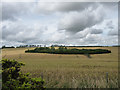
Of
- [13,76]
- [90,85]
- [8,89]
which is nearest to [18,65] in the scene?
[13,76]

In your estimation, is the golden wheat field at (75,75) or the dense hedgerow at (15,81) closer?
the dense hedgerow at (15,81)

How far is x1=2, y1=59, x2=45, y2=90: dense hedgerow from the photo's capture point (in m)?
3.63

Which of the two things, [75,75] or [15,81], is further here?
[75,75]

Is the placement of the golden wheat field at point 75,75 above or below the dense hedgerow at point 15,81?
below

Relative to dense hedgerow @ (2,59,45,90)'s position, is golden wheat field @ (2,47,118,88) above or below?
below

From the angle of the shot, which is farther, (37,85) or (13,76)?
(13,76)

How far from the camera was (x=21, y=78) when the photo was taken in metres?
4.21

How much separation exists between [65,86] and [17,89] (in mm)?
4228

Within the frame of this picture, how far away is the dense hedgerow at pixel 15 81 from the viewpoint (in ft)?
11.9

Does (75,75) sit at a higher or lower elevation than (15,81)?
lower

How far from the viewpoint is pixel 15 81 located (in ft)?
12.8

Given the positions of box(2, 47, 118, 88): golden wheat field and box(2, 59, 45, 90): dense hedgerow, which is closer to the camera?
box(2, 59, 45, 90): dense hedgerow

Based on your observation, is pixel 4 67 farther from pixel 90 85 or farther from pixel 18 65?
pixel 90 85

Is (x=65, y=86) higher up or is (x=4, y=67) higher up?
(x=4, y=67)
